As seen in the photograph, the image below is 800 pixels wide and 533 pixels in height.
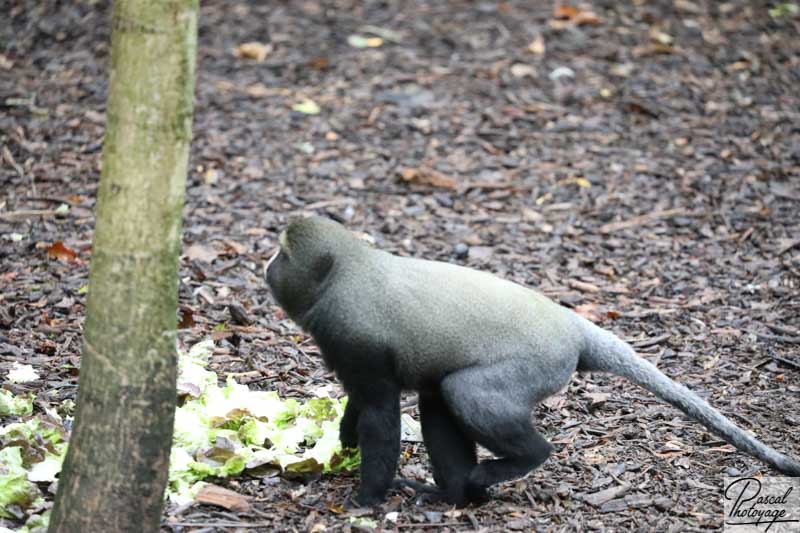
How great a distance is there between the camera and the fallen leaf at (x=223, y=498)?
175 inches

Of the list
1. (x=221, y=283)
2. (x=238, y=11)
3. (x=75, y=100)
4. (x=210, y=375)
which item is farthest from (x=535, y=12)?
(x=210, y=375)

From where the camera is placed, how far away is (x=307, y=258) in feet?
15.6

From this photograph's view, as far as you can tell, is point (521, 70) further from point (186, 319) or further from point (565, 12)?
point (186, 319)

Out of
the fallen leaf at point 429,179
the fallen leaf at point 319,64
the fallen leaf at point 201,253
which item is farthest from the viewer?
the fallen leaf at point 319,64

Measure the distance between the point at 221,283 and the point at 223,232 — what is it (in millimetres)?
851

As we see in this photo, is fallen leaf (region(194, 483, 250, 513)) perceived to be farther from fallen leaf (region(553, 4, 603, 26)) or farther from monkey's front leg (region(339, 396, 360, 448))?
fallen leaf (region(553, 4, 603, 26))

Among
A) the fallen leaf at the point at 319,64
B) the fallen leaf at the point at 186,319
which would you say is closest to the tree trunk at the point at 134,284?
the fallen leaf at the point at 186,319

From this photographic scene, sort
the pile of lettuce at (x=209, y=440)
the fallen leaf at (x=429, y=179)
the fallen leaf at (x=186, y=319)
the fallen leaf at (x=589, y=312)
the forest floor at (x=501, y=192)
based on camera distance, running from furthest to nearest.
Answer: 1. the fallen leaf at (x=429, y=179)
2. the fallen leaf at (x=589, y=312)
3. the fallen leaf at (x=186, y=319)
4. the forest floor at (x=501, y=192)
5. the pile of lettuce at (x=209, y=440)

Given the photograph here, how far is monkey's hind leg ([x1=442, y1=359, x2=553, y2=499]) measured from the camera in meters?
4.52

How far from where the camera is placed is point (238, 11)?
11.5 metres

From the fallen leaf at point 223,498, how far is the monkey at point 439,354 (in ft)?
1.78

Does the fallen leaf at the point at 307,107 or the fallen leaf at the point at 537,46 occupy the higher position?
the fallen leaf at the point at 537,46

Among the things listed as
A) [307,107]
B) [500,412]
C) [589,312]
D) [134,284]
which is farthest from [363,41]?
[134,284]

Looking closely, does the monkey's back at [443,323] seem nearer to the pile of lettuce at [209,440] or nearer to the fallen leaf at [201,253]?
the pile of lettuce at [209,440]
